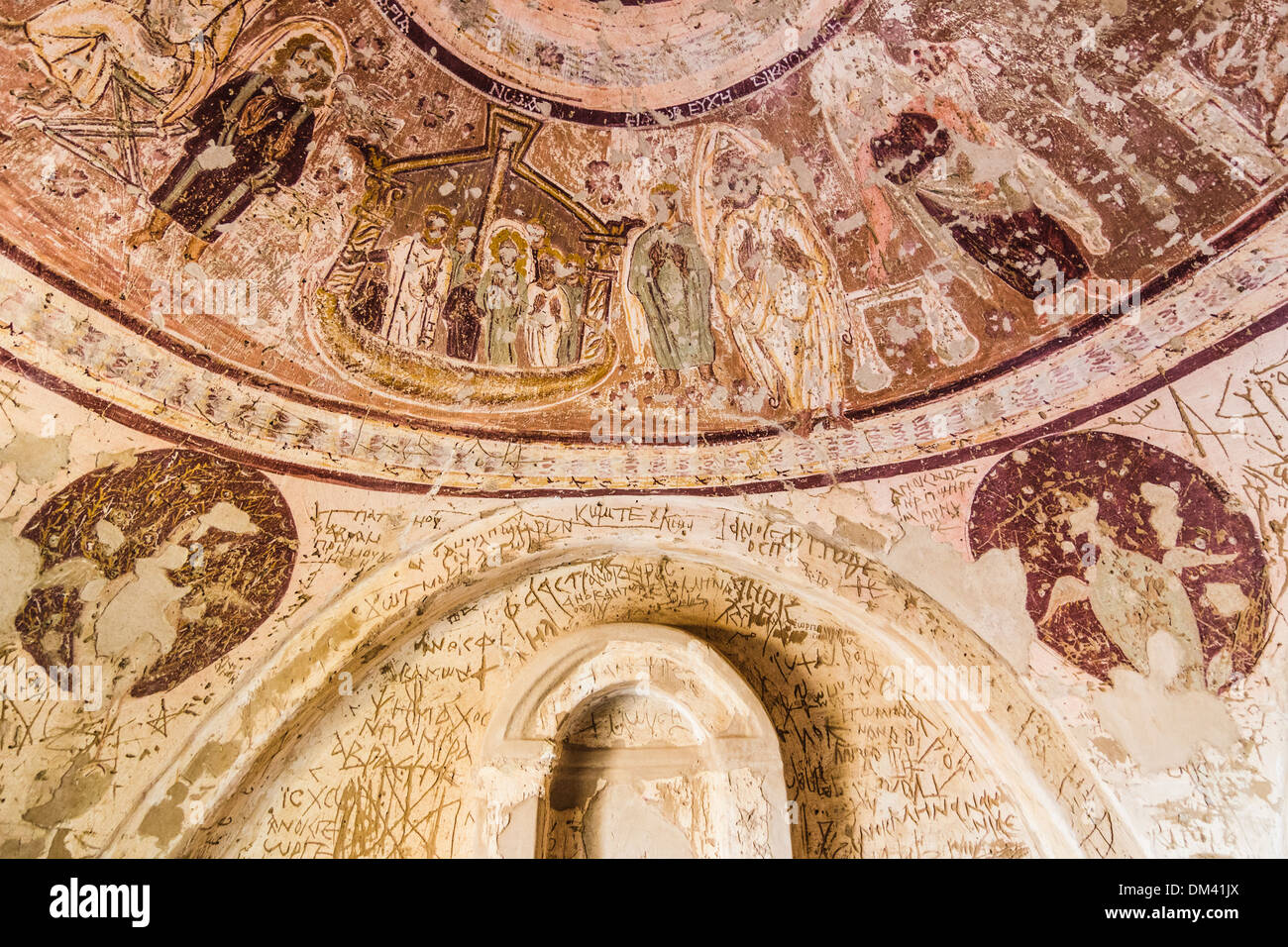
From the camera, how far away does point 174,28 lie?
4172 mm

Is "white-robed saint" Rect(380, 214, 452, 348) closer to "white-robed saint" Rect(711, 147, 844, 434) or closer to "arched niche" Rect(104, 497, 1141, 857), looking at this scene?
"arched niche" Rect(104, 497, 1141, 857)

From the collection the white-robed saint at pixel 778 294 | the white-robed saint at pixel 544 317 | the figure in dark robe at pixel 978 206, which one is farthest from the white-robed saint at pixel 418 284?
the figure in dark robe at pixel 978 206

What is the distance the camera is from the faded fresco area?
4.17 metres

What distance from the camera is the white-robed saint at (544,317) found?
523cm

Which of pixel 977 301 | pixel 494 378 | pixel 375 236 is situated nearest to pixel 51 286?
pixel 375 236

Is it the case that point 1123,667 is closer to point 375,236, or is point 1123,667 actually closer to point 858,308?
point 858,308

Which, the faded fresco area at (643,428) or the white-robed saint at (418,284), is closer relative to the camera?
the faded fresco area at (643,428)

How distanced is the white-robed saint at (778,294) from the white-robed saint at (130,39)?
284 cm

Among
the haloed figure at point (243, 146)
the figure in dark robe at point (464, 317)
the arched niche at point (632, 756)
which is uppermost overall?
the haloed figure at point (243, 146)

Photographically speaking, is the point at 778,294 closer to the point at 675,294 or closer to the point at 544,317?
the point at 675,294

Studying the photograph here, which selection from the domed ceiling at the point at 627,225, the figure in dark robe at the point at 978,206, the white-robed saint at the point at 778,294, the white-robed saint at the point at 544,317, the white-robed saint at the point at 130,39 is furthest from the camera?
the white-robed saint at the point at 544,317

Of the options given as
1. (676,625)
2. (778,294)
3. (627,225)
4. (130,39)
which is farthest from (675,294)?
(130,39)

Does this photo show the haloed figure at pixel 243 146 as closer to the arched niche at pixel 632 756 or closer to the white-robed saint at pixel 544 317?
the white-robed saint at pixel 544 317

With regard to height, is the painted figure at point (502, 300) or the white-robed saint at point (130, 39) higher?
the white-robed saint at point (130, 39)
